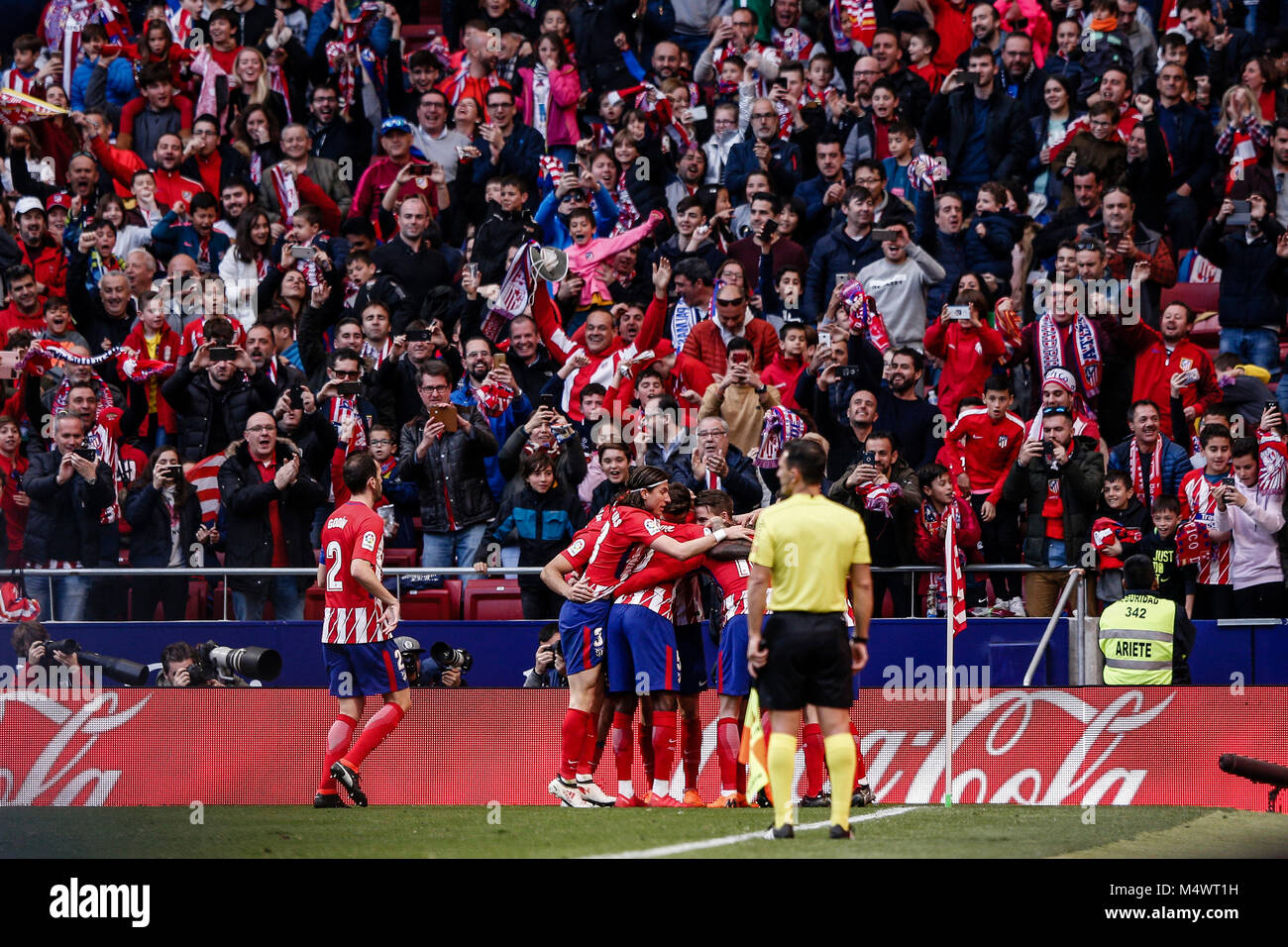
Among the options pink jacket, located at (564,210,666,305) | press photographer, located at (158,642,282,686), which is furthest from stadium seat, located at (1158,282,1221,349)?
press photographer, located at (158,642,282,686)

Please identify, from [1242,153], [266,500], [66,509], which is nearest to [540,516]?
[266,500]

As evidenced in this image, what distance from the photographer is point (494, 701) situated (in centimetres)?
1350

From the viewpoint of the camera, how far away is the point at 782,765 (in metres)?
9.34

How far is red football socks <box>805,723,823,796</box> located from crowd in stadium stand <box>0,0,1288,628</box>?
7.55 ft

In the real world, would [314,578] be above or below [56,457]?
below

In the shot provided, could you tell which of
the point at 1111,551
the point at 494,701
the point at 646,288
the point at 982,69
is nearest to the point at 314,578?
the point at 494,701

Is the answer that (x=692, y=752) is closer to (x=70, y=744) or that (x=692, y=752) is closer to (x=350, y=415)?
(x=70, y=744)

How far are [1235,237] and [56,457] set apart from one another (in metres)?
10.7

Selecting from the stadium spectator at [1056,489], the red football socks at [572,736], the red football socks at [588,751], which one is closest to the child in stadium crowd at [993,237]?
the stadium spectator at [1056,489]

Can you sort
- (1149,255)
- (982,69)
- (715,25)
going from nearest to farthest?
(1149,255) < (982,69) < (715,25)

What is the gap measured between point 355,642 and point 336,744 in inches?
27.2

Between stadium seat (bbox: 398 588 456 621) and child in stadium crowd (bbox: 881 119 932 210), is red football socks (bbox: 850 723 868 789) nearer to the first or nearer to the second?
stadium seat (bbox: 398 588 456 621)

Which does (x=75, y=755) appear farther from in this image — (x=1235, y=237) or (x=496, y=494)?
(x=1235, y=237)

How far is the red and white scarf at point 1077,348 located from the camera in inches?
617
